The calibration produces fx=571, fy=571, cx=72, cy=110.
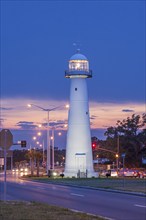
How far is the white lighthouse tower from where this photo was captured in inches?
2655

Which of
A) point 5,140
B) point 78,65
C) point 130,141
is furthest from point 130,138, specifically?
point 5,140

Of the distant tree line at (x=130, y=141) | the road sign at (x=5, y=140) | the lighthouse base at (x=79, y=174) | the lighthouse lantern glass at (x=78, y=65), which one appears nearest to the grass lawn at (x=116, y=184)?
the lighthouse base at (x=79, y=174)

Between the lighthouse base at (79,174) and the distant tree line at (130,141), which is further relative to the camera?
the distant tree line at (130,141)

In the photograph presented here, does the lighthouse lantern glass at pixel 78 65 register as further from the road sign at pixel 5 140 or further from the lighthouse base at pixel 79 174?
the road sign at pixel 5 140

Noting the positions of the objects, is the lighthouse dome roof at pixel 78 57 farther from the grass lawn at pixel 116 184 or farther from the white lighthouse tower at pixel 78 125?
the grass lawn at pixel 116 184

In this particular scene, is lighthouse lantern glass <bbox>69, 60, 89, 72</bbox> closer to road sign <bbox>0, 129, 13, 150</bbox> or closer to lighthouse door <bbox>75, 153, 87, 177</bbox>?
lighthouse door <bbox>75, 153, 87, 177</bbox>

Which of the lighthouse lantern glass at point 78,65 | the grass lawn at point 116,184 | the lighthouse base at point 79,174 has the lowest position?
the grass lawn at point 116,184

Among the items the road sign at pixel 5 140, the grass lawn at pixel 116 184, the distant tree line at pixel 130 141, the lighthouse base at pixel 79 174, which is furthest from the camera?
the distant tree line at pixel 130 141

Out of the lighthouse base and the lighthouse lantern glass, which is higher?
the lighthouse lantern glass

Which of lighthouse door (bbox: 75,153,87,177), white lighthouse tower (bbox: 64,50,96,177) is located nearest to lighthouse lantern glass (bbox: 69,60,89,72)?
white lighthouse tower (bbox: 64,50,96,177)

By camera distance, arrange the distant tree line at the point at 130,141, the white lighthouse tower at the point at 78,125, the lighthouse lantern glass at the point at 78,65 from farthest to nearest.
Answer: the distant tree line at the point at 130,141 → the lighthouse lantern glass at the point at 78,65 → the white lighthouse tower at the point at 78,125

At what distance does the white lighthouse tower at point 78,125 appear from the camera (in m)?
67.4

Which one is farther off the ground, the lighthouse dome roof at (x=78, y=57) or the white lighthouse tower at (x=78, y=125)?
the lighthouse dome roof at (x=78, y=57)

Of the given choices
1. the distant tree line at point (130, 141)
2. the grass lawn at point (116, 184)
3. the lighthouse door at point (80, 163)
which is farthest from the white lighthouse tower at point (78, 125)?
the distant tree line at point (130, 141)
